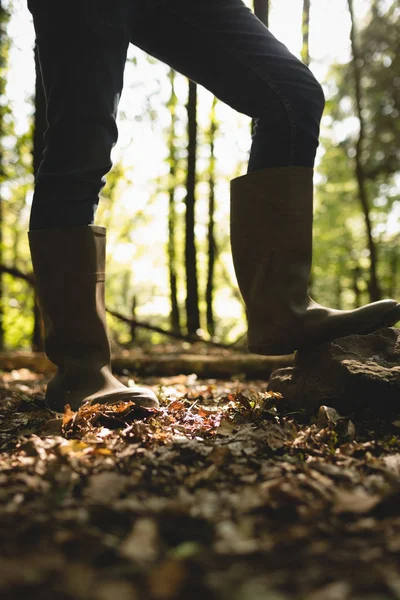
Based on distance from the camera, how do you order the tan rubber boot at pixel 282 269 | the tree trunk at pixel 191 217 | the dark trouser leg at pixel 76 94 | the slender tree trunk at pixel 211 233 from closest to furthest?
the dark trouser leg at pixel 76 94 → the tan rubber boot at pixel 282 269 → the tree trunk at pixel 191 217 → the slender tree trunk at pixel 211 233

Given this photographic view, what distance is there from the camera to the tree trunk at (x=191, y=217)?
35.4 feet

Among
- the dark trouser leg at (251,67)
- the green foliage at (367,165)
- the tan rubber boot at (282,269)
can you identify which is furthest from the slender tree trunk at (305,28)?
the tan rubber boot at (282,269)

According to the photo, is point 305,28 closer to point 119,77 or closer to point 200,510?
point 119,77

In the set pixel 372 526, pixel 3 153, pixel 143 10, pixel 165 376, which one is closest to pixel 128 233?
pixel 3 153

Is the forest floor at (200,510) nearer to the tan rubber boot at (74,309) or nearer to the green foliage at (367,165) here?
the tan rubber boot at (74,309)

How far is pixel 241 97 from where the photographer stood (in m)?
2.05

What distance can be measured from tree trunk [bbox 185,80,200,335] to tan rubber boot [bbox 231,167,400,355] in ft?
28.1

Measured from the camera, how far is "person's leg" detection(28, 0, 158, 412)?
1.91 meters

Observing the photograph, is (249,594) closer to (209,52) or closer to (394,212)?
(209,52)

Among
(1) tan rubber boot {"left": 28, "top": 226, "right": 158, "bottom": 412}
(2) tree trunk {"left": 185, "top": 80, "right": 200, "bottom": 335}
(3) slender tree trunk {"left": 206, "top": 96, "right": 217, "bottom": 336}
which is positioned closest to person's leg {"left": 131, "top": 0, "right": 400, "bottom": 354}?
(1) tan rubber boot {"left": 28, "top": 226, "right": 158, "bottom": 412}

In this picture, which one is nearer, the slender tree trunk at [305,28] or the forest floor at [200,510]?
the forest floor at [200,510]

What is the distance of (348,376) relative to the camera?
197 cm

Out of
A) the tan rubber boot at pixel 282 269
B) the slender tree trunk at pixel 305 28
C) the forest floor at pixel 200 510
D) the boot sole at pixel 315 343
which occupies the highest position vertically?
the slender tree trunk at pixel 305 28

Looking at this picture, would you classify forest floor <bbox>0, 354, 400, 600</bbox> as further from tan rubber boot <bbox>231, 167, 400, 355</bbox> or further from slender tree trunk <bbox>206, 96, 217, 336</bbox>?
slender tree trunk <bbox>206, 96, 217, 336</bbox>
